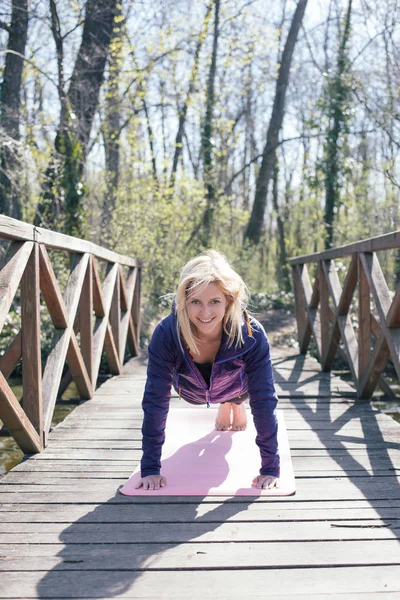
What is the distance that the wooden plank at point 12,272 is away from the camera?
8.61ft

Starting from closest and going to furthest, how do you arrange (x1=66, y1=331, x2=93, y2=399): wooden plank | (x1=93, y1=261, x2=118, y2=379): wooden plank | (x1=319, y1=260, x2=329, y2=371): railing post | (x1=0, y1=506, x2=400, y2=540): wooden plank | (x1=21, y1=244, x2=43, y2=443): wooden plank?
(x1=0, y1=506, x2=400, y2=540): wooden plank, (x1=21, y1=244, x2=43, y2=443): wooden plank, (x1=66, y1=331, x2=93, y2=399): wooden plank, (x1=93, y1=261, x2=118, y2=379): wooden plank, (x1=319, y1=260, x2=329, y2=371): railing post

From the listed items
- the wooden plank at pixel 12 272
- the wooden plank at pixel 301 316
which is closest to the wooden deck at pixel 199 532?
the wooden plank at pixel 12 272

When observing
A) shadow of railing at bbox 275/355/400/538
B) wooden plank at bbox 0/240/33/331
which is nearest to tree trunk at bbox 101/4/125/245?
shadow of railing at bbox 275/355/400/538

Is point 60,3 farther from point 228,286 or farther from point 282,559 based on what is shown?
point 282,559

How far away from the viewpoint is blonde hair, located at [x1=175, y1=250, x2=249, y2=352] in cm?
261

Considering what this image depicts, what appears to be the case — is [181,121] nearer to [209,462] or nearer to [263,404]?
[209,462]

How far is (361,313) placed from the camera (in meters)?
4.47

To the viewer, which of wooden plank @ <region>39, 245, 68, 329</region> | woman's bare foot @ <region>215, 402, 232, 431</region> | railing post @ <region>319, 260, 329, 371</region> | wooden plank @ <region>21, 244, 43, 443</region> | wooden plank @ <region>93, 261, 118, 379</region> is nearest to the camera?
wooden plank @ <region>21, 244, 43, 443</region>

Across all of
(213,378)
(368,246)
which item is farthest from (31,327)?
(368,246)

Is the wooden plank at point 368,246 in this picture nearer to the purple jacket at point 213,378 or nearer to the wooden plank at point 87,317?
the purple jacket at point 213,378

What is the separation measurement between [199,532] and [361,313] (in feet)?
8.51

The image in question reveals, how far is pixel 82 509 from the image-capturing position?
2.49 metres

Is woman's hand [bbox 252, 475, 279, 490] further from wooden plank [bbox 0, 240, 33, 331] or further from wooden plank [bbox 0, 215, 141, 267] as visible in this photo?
wooden plank [bbox 0, 215, 141, 267]

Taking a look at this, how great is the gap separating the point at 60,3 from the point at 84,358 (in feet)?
26.8
